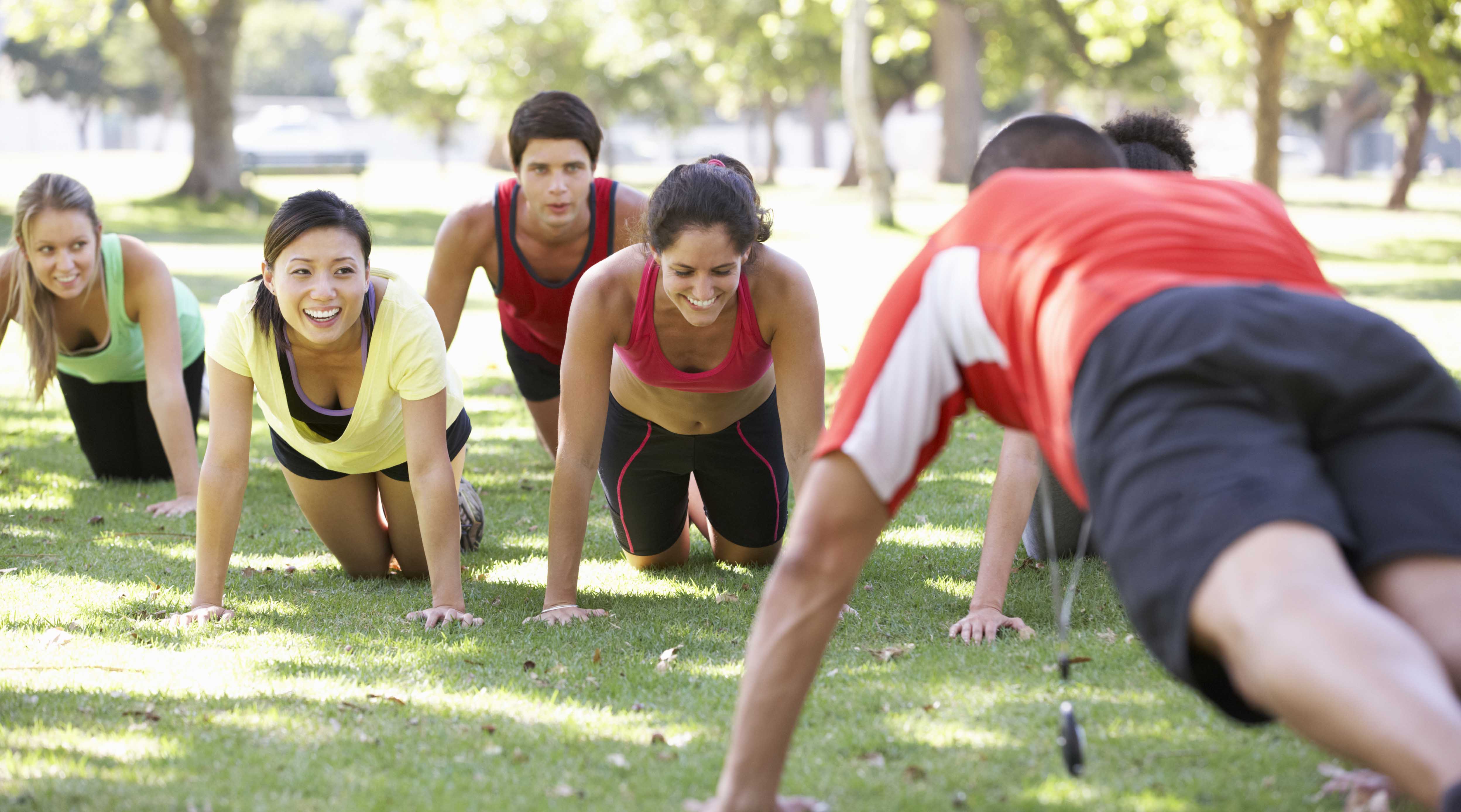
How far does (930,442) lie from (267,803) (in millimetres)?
1790

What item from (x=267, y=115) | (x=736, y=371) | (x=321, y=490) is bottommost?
(x=321, y=490)

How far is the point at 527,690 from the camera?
3932 millimetres

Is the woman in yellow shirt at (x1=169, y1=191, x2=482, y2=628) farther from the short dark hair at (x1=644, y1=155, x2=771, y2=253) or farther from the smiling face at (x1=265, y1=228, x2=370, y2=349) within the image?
the short dark hair at (x1=644, y1=155, x2=771, y2=253)

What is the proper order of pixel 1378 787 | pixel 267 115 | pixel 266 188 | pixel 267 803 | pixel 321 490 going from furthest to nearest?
pixel 267 115 < pixel 266 188 < pixel 321 490 < pixel 267 803 < pixel 1378 787

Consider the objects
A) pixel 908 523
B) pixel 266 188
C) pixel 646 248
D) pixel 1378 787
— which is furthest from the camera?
pixel 266 188

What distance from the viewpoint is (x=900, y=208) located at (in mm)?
29766

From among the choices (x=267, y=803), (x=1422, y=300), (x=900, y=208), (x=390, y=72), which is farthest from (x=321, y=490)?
(x=390, y=72)

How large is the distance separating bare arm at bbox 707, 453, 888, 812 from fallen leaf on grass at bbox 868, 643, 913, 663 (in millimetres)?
1702

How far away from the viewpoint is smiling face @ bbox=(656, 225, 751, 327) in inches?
160

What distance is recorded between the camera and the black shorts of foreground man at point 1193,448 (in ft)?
6.32

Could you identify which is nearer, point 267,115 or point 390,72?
point 390,72

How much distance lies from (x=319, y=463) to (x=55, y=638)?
1.14 metres

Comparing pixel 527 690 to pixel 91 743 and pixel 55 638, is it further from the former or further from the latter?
pixel 55 638

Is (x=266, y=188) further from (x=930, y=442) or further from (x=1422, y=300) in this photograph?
(x=930, y=442)
